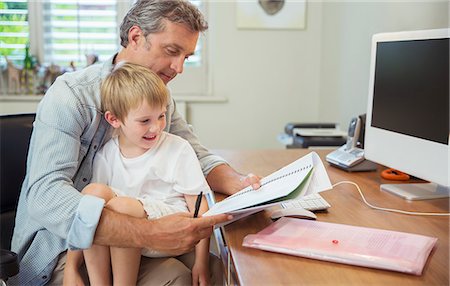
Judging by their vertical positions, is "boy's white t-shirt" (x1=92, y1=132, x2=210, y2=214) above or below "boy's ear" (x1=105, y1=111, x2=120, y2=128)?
below

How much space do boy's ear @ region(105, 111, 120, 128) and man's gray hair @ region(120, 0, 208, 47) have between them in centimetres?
25

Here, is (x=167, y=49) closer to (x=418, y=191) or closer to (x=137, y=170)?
(x=137, y=170)

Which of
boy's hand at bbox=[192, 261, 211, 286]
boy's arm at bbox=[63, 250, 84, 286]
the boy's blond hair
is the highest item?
the boy's blond hair

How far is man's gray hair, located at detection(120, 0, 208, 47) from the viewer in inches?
51.5

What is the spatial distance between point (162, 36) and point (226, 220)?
0.56 meters

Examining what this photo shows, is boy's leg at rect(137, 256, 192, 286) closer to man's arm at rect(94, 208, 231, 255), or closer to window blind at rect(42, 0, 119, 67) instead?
man's arm at rect(94, 208, 231, 255)

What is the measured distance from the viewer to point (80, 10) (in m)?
3.23

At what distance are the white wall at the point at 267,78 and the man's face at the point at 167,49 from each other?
1.80 m

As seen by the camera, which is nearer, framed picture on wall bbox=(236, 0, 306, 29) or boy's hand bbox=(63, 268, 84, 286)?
boy's hand bbox=(63, 268, 84, 286)

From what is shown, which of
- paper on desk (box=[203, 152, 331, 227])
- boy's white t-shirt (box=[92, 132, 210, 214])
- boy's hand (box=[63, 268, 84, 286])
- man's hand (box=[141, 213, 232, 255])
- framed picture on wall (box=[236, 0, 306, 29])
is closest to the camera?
paper on desk (box=[203, 152, 331, 227])

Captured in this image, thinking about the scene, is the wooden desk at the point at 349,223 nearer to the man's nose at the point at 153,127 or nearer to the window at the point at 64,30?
the man's nose at the point at 153,127

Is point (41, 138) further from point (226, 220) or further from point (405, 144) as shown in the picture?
point (405, 144)

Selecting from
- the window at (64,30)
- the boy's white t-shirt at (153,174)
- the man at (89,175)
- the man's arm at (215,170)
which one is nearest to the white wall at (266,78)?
the window at (64,30)

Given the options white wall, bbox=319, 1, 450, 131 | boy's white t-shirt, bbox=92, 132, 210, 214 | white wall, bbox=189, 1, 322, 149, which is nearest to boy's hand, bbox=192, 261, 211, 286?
boy's white t-shirt, bbox=92, 132, 210, 214
